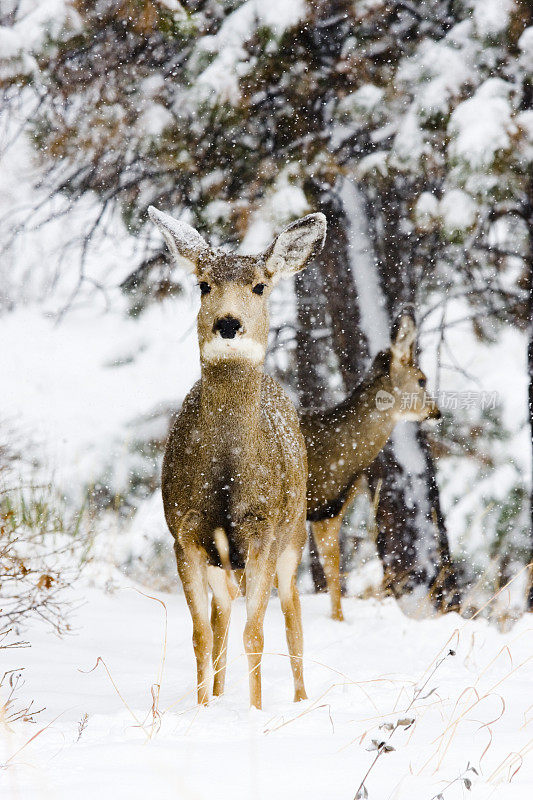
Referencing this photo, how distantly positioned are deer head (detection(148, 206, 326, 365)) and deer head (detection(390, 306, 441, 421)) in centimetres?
221

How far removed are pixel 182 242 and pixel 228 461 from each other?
1043mm

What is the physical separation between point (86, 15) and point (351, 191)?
2.99 meters

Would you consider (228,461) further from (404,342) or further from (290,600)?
(404,342)

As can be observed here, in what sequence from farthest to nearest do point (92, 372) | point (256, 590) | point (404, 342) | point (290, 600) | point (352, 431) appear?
point (92, 372)
point (404, 342)
point (352, 431)
point (290, 600)
point (256, 590)

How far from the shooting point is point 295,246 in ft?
12.1

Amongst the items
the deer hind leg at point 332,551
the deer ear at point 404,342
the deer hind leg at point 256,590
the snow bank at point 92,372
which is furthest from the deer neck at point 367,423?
the deer hind leg at point 256,590

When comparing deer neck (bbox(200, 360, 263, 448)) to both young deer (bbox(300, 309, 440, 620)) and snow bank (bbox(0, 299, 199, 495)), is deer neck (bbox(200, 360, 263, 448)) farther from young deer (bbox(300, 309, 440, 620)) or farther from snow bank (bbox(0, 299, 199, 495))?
snow bank (bbox(0, 299, 199, 495))

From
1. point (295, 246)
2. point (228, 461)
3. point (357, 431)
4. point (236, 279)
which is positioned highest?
point (295, 246)

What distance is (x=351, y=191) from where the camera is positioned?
682 cm

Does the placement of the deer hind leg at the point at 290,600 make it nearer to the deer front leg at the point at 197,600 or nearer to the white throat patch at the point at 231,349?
the deer front leg at the point at 197,600

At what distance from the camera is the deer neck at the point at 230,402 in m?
3.39

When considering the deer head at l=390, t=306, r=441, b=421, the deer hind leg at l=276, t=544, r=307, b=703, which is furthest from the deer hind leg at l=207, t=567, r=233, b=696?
the deer head at l=390, t=306, r=441, b=421

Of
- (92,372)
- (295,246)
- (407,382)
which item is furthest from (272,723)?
(92,372)

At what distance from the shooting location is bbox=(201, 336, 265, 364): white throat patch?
10.9 feet
